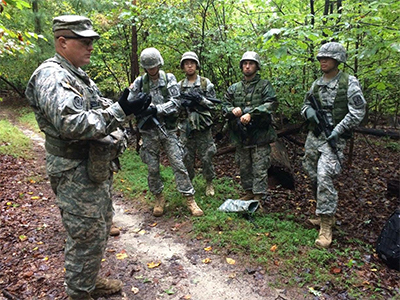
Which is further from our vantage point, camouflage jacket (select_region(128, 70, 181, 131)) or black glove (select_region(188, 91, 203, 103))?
black glove (select_region(188, 91, 203, 103))

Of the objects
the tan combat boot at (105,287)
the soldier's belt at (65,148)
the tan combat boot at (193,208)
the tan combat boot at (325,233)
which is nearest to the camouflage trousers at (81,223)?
the soldier's belt at (65,148)

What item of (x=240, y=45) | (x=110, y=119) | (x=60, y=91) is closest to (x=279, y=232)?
(x=110, y=119)

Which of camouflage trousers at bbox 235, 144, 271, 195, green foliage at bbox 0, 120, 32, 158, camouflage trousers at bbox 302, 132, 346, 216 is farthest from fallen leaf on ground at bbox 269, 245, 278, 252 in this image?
green foliage at bbox 0, 120, 32, 158

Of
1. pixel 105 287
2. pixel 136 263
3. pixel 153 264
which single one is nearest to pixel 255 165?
pixel 153 264

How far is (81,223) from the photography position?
2.36 metres

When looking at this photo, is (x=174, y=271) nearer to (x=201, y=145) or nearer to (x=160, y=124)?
(x=160, y=124)

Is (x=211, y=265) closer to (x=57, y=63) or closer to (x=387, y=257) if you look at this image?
(x=387, y=257)

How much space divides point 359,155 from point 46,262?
8649 mm

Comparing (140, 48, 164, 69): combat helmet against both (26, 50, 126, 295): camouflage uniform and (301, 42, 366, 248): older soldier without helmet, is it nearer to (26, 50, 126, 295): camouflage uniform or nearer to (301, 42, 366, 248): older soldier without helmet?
(26, 50, 126, 295): camouflage uniform

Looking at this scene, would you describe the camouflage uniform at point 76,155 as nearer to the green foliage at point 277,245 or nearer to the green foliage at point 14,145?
the green foliage at point 277,245

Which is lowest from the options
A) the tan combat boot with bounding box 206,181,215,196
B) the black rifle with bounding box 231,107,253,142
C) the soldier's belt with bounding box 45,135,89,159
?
the tan combat boot with bounding box 206,181,215,196

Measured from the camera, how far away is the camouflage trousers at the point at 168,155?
4.63 meters

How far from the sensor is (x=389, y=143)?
32.4ft

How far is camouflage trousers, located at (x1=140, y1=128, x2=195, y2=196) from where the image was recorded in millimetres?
4633
